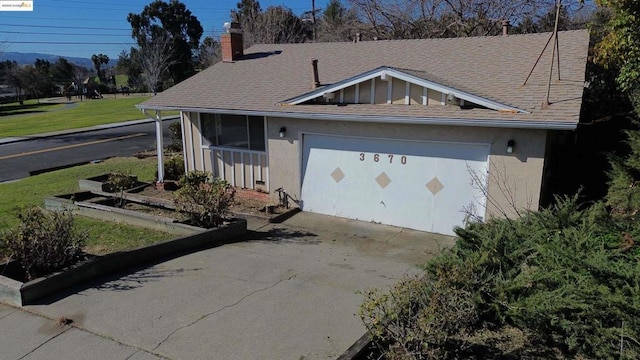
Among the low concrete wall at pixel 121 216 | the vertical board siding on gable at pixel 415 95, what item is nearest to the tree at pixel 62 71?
the low concrete wall at pixel 121 216

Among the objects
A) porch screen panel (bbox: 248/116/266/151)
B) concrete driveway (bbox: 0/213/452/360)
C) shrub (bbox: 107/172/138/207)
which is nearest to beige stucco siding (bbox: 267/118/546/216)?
concrete driveway (bbox: 0/213/452/360)

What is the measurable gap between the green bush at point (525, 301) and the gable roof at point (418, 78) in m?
3.47

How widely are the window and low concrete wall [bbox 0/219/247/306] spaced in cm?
350

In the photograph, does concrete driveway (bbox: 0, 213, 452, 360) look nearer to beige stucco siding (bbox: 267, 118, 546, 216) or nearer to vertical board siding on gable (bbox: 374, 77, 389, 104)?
beige stucco siding (bbox: 267, 118, 546, 216)

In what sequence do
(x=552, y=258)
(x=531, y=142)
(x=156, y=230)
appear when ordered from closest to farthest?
(x=552, y=258)
(x=531, y=142)
(x=156, y=230)

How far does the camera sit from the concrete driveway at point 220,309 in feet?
17.7

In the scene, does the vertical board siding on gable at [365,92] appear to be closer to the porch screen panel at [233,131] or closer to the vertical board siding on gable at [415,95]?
the vertical board siding on gable at [415,95]

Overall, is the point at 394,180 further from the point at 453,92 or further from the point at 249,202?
the point at 249,202

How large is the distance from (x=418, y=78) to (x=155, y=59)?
182ft

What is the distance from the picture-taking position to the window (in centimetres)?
1341

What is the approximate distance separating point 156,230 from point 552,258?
8098 mm

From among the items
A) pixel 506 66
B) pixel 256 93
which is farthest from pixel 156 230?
pixel 506 66

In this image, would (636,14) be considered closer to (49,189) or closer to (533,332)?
(533,332)

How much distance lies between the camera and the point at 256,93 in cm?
1361
